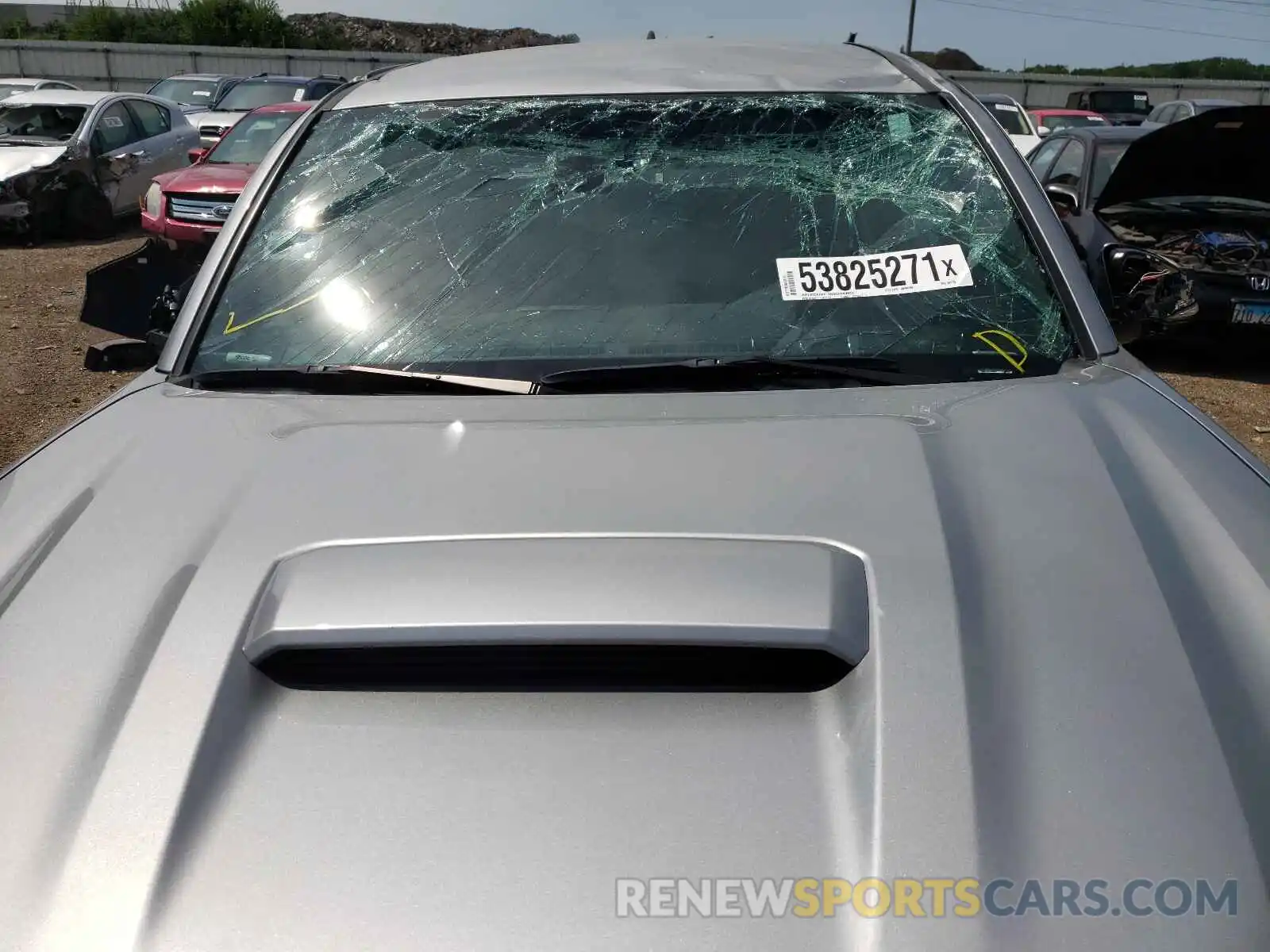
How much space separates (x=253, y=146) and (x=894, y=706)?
35.8 feet

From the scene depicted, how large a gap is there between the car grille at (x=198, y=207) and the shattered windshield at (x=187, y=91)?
10453 mm

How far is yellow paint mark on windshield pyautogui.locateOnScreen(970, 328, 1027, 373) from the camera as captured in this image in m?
1.96

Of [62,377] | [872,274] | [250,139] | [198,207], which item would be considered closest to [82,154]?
[250,139]

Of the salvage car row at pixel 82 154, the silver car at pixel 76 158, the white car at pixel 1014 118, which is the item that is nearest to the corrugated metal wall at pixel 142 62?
the salvage car row at pixel 82 154

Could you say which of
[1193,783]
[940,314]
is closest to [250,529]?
[1193,783]

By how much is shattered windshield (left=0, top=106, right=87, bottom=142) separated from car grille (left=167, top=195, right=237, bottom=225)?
358 cm

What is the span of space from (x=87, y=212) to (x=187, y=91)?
815 centimetres

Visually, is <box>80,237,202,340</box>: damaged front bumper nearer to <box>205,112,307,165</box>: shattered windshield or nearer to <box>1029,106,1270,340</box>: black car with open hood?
<box>1029,106,1270,340</box>: black car with open hood

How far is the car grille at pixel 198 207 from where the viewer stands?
30.7ft

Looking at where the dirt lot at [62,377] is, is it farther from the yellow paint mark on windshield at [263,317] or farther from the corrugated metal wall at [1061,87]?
the corrugated metal wall at [1061,87]

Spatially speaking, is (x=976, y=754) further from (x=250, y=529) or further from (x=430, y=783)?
(x=250, y=529)

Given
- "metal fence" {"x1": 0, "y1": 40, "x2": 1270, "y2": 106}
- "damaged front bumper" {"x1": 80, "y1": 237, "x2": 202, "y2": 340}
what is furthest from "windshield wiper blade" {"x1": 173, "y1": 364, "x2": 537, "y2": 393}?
"metal fence" {"x1": 0, "y1": 40, "x2": 1270, "y2": 106}

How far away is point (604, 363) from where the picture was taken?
1932mm

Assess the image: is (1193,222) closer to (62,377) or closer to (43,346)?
(62,377)
